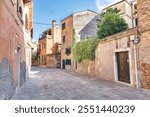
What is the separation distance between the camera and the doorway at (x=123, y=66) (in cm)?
985

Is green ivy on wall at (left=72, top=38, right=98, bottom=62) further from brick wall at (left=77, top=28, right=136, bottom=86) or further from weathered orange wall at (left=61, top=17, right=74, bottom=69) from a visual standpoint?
weathered orange wall at (left=61, top=17, right=74, bottom=69)

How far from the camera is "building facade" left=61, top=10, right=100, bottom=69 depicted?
78.8 feet

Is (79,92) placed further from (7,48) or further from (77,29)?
(77,29)

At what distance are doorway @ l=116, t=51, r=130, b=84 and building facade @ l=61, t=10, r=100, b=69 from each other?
41.2ft

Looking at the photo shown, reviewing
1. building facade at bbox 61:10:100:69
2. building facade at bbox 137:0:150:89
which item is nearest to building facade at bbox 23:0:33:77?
building facade at bbox 137:0:150:89

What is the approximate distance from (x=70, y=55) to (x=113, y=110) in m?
20.4

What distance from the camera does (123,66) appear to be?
10.3 meters

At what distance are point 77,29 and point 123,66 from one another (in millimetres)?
14907

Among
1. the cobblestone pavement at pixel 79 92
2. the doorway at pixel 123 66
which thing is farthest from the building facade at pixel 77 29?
the cobblestone pavement at pixel 79 92

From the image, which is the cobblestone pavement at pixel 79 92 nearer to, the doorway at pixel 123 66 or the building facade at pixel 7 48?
the doorway at pixel 123 66

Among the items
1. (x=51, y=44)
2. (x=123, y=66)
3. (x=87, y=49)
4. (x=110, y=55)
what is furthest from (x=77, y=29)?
(x=123, y=66)

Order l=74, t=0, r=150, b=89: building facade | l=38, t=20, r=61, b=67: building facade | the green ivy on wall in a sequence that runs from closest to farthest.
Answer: l=74, t=0, r=150, b=89: building facade → the green ivy on wall → l=38, t=20, r=61, b=67: building facade

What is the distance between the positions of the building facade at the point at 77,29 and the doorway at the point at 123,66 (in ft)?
41.2

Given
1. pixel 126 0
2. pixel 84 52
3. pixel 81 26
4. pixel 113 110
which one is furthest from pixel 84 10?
pixel 113 110
